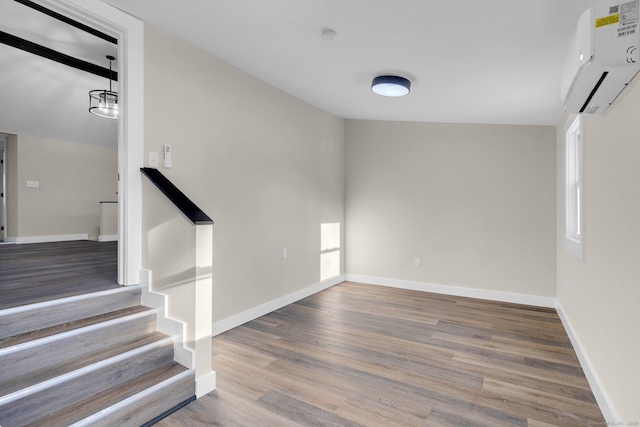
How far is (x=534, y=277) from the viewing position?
420 cm

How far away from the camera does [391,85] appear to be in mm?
3152

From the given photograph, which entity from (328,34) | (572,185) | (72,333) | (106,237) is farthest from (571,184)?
(106,237)

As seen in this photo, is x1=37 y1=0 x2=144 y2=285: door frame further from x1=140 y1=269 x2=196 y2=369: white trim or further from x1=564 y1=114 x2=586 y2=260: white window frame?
x1=564 y1=114 x2=586 y2=260: white window frame

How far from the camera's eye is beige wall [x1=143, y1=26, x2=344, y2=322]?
9.07 ft

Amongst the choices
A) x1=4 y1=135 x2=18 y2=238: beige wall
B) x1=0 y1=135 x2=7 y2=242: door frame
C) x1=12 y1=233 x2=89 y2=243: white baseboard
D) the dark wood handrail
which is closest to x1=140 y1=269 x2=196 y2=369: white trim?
the dark wood handrail

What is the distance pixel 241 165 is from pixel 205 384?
2014 mm

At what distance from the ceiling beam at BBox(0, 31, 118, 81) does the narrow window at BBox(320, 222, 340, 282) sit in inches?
137

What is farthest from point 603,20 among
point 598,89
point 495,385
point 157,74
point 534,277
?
point 534,277

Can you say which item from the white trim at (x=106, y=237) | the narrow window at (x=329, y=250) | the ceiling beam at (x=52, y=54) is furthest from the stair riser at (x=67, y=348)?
the white trim at (x=106, y=237)

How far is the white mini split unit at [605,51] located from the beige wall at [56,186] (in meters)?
8.04

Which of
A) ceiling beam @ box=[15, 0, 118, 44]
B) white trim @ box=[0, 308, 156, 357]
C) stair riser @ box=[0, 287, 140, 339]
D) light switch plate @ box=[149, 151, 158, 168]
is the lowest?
white trim @ box=[0, 308, 156, 357]

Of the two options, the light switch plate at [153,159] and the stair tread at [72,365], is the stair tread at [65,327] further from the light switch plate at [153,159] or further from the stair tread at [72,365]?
the light switch plate at [153,159]

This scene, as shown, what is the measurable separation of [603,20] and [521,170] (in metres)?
3.06

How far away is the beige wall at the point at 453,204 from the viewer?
4.18 meters
